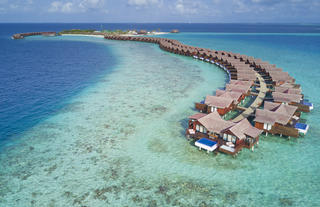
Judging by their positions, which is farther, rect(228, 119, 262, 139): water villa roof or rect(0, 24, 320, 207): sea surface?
rect(228, 119, 262, 139): water villa roof

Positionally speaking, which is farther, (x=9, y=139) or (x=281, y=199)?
(x=9, y=139)

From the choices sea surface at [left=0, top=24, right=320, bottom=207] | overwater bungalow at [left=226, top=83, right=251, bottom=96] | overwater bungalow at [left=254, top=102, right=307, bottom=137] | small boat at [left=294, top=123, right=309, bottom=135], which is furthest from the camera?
overwater bungalow at [left=226, top=83, right=251, bottom=96]

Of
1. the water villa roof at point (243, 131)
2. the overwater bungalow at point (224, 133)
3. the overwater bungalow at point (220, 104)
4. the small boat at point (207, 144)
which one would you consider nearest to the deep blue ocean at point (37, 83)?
the overwater bungalow at point (224, 133)

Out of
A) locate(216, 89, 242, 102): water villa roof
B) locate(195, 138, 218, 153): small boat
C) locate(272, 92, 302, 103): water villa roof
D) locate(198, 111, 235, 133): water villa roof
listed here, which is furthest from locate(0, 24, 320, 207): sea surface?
locate(216, 89, 242, 102): water villa roof

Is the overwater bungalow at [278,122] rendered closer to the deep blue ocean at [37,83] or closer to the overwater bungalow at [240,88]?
the overwater bungalow at [240,88]

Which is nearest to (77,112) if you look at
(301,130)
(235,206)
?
(235,206)

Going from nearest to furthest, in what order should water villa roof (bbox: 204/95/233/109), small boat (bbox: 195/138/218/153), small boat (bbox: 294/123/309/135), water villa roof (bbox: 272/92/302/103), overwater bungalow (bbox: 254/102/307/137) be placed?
small boat (bbox: 195/138/218/153), overwater bungalow (bbox: 254/102/307/137), small boat (bbox: 294/123/309/135), water villa roof (bbox: 204/95/233/109), water villa roof (bbox: 272/92/302/103)

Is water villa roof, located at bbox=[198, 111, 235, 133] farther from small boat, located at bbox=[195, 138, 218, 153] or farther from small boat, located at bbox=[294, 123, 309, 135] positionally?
small boat, located at bbox=[294, 123, 309, 135]

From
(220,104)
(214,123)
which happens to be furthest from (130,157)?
(220,104)

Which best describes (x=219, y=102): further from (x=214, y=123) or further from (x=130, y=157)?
(x=130, y=157)

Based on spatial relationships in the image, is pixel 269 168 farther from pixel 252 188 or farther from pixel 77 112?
pixel 77 112

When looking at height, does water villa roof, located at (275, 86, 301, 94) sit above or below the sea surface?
above
